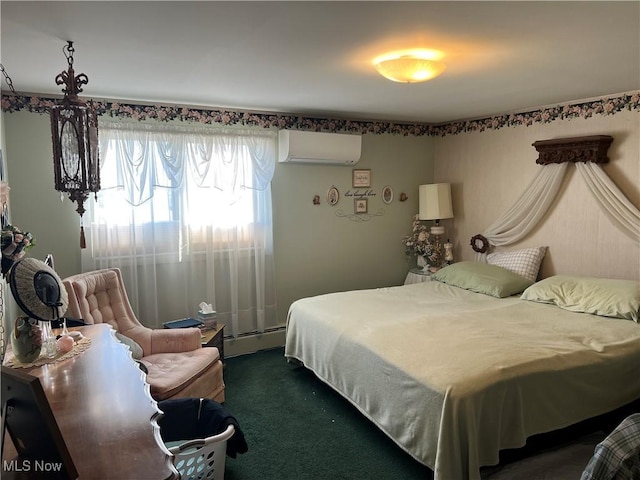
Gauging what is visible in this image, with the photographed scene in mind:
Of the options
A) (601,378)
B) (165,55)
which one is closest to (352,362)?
(601,378)

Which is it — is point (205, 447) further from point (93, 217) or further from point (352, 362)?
point (93, 217)

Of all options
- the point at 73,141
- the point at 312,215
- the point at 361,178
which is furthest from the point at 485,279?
the point at 73,141

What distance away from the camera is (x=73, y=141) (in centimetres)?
222

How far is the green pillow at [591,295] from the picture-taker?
3.18m

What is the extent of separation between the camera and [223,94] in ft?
11.4

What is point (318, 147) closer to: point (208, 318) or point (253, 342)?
point (208, 318)

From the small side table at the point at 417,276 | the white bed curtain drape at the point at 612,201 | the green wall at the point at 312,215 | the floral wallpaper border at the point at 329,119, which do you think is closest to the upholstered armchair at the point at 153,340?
the green wall at the point at 312,215

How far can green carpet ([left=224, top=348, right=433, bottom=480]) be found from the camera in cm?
252

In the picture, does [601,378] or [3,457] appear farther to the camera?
[601,378]

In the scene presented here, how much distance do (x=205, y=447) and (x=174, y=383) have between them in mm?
714

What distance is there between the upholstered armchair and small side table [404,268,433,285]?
253 centimetres

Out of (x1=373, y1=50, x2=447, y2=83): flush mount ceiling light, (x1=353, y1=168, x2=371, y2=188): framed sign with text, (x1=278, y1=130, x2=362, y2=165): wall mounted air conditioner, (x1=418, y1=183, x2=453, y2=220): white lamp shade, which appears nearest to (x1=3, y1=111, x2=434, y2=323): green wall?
(x1=353, y1=168, x2=371, y2=188): framed sign with text

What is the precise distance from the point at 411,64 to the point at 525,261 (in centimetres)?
255

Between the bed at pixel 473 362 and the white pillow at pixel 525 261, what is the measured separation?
378mm
